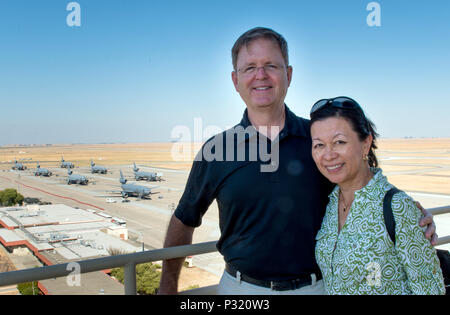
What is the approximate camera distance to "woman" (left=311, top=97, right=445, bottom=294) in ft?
4.66

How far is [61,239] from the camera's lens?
2586cm

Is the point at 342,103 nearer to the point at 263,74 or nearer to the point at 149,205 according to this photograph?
the point at 263,74

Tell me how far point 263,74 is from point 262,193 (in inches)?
26.4

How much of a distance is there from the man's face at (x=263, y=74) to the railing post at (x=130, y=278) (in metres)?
1.10

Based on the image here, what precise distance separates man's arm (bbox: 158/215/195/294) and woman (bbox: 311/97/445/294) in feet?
2.44

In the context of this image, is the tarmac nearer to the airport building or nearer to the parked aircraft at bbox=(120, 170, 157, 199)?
the parked aircraft at bbox=(120, 170, 157, 199)

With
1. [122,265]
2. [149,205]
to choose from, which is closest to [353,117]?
[122,265]

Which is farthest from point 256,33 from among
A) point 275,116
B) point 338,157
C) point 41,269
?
point 41,269

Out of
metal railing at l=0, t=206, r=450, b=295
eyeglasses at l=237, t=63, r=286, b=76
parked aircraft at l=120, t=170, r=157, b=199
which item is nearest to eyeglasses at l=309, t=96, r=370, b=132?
eyeglasses at l=237, t=63, r=286, b=76

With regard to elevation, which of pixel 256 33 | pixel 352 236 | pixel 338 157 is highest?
pixel 256 33
